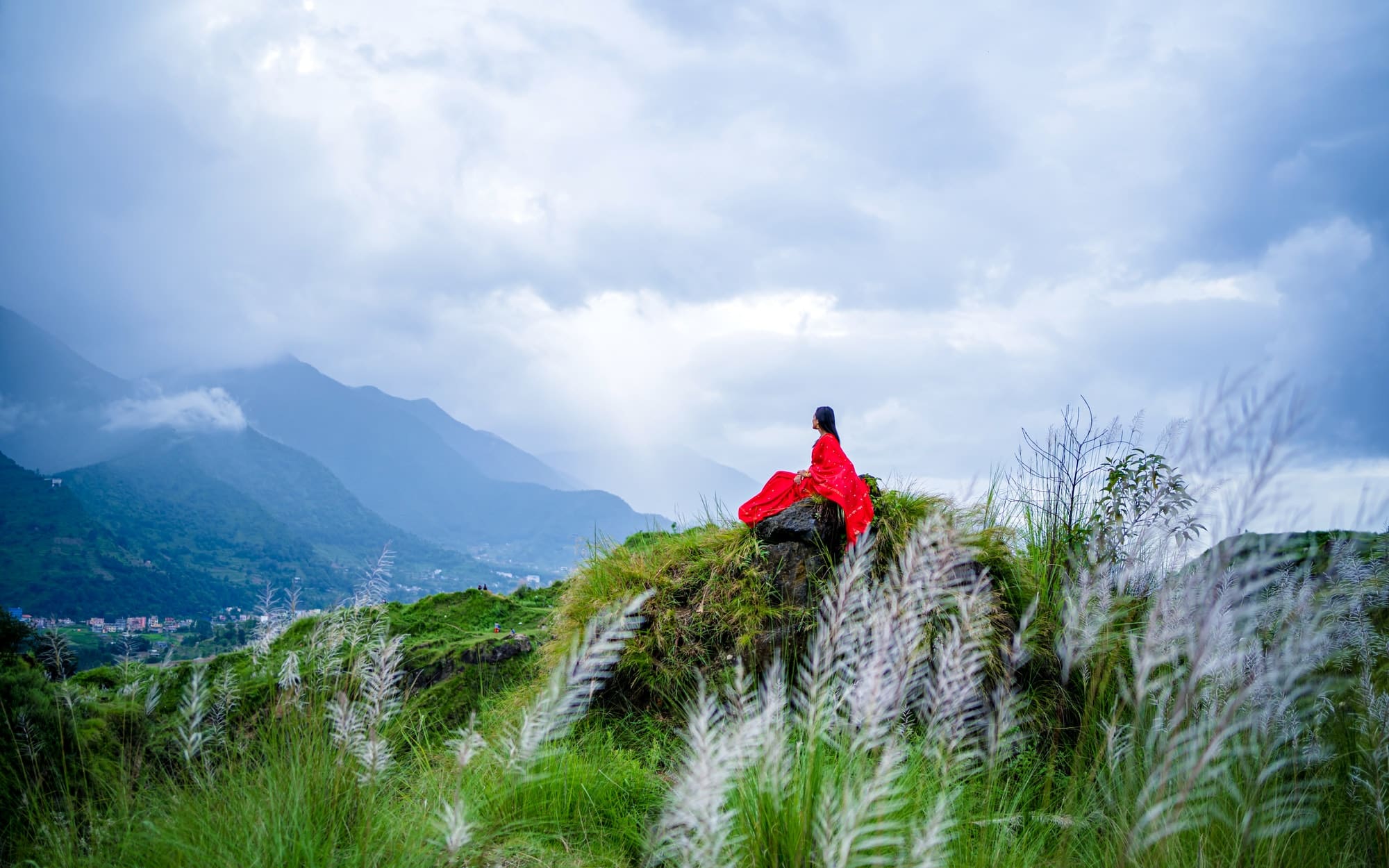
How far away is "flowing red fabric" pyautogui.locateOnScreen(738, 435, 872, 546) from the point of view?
5.67 m

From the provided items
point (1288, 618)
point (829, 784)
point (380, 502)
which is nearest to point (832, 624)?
point (829, 784)

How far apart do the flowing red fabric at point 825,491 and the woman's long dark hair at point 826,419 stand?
1.13 feet

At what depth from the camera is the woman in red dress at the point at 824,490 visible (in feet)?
18.6

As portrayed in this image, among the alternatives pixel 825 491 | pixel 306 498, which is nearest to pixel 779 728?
pixel 825 491

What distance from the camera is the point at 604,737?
4.64 meters

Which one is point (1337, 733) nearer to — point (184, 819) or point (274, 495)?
point (184, 819)

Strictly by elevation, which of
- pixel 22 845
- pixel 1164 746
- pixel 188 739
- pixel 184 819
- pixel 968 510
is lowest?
pixel 22 845

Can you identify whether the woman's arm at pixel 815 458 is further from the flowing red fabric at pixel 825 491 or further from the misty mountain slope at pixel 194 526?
the misty mountain slope at pixel 194 526

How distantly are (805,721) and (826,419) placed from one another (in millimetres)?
4003

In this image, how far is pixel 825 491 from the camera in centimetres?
573

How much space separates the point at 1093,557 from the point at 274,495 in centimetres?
10316

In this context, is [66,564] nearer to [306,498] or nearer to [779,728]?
[779,728]

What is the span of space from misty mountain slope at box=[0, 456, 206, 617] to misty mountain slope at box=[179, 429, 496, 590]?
586 inches

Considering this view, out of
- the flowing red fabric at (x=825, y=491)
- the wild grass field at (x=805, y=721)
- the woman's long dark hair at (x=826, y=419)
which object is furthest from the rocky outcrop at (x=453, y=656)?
the woman's long dark hair at (x=826, y=419)
